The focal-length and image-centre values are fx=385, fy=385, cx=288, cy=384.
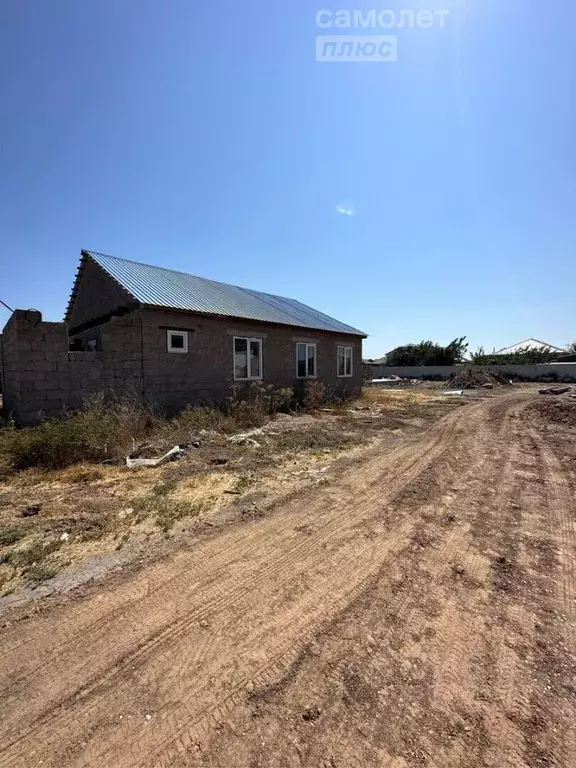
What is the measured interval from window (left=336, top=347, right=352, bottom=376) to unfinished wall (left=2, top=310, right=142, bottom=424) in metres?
10.5

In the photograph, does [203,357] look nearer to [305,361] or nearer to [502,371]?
[305,361]

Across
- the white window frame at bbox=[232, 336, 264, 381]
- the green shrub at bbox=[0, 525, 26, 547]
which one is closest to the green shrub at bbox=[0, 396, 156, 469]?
the green shrub at bbox=[0, 525, 26, 547]

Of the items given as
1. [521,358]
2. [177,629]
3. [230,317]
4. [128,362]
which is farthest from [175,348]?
[521,358]

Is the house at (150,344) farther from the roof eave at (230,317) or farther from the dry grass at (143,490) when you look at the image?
the dry grass at (143,490)

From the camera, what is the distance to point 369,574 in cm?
334

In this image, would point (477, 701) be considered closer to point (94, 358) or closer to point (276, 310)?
point (94, 358)

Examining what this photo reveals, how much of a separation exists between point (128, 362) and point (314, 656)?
8.95 meters

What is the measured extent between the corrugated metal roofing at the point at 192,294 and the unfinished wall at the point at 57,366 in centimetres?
127

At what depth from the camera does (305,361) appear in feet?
52.9

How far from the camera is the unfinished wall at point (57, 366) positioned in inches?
331

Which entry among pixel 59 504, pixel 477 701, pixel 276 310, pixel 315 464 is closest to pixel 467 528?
pixel 477 701

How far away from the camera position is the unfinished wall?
841 centimetres

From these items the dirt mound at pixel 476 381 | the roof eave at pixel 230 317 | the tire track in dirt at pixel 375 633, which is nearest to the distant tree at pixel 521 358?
the dirt mound at pixel 476 381

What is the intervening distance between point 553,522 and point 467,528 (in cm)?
111
